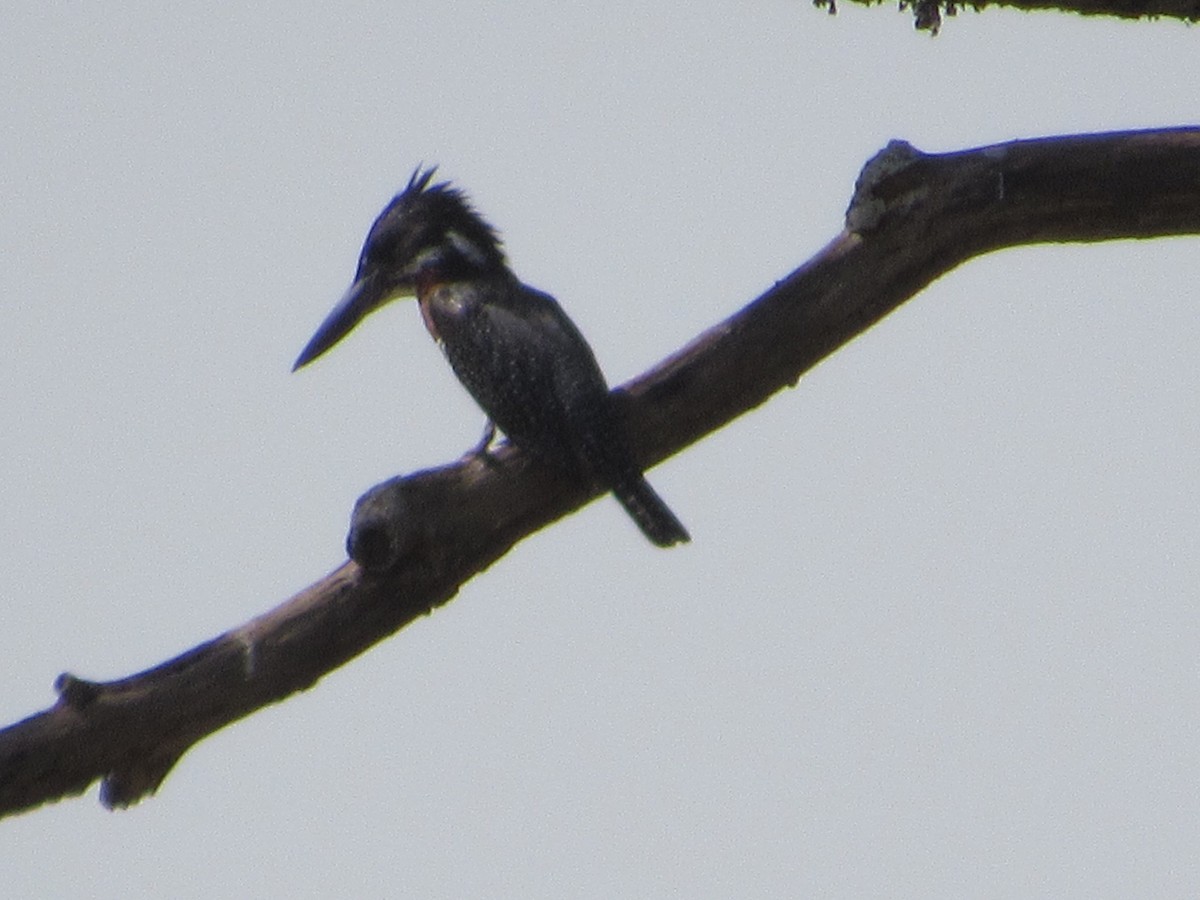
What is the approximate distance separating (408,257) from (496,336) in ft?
2.05

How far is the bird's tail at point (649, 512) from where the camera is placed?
3.84 meters

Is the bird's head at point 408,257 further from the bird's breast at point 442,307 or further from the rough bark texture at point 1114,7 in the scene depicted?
the rough bark texture at point 1114,7

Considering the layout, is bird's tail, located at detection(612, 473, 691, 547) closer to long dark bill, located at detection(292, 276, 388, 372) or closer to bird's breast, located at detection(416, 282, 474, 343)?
bird's breast, located at detection(416, 282, 474, 343)

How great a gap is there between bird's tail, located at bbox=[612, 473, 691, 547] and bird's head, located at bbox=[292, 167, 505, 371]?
117cm

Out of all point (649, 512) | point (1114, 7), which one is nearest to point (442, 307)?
point (649, 512)

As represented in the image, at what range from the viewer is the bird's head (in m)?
4.92

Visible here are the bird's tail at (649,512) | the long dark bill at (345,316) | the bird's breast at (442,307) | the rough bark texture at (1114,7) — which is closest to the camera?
the rough bark texture at (1114,7)

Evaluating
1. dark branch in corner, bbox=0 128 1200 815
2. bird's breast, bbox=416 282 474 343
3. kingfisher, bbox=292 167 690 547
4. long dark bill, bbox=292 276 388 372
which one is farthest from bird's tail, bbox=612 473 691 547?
long dark bill, bbox=292 276 388 372

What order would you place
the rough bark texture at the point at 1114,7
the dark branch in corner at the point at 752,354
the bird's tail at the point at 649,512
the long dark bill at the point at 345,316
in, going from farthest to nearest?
the long dark bill at the point at 345,316 < the bird's tail at the point at 649,512 < the rough bark texture at the point at 1114,7 < the dark branch in corner at the point at 752,354

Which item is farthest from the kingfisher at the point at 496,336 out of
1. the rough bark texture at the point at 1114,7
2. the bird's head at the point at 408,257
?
the rough bark texture at the point at 1114,7

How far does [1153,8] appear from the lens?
3.61m

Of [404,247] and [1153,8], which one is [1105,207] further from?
[404,247]

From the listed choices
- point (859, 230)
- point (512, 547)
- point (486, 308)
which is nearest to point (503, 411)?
point (486, 308)

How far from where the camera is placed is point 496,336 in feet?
14.7
